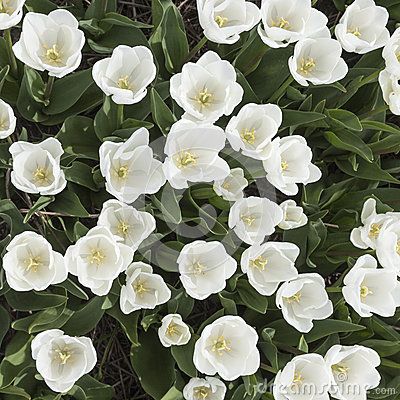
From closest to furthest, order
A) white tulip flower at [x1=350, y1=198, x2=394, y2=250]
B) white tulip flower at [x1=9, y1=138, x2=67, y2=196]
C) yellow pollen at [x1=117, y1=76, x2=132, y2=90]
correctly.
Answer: white tulip flower at [x1=9, y1=138, x2=67, y2=196]
yellow pollen at [x1=117, y1=76, x2=132, y2=90]
white tulip flower at [x1=350, y1=198, x2=394, y2=250]

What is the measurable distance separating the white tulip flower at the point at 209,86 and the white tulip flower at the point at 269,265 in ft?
1.03

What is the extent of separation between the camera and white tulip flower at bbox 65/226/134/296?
1431mm

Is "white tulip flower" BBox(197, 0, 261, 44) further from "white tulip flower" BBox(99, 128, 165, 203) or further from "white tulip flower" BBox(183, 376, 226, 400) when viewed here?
"white tulip flower" BBox(183, 376, 226, 400)

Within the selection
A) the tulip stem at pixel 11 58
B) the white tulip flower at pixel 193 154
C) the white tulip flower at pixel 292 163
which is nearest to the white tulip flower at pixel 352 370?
the white tulip flower at pixel 292 163

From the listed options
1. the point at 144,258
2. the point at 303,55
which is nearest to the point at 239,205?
the point at 144,258

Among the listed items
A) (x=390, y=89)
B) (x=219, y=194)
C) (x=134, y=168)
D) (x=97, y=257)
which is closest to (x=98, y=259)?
(x=97, y=257)

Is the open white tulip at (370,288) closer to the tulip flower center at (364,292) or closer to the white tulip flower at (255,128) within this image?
the tulip flower center at (364,292)

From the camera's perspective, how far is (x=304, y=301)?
5.19ft

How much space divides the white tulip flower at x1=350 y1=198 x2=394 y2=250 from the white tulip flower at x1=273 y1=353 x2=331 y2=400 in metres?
0.29

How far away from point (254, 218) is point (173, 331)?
0.32 m

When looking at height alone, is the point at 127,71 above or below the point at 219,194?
above

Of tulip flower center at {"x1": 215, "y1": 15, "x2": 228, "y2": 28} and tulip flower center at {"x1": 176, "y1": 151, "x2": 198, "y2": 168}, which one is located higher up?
tulip flower center at {"x1": 215, "y1": 15, "x2": 228, "y2": 28}

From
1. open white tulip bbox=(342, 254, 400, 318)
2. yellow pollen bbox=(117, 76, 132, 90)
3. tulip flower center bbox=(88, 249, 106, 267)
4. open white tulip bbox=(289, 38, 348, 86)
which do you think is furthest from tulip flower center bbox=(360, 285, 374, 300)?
yellow pollen bbox=(117, 76, 132, 90)

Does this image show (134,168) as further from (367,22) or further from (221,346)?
(367,22)
